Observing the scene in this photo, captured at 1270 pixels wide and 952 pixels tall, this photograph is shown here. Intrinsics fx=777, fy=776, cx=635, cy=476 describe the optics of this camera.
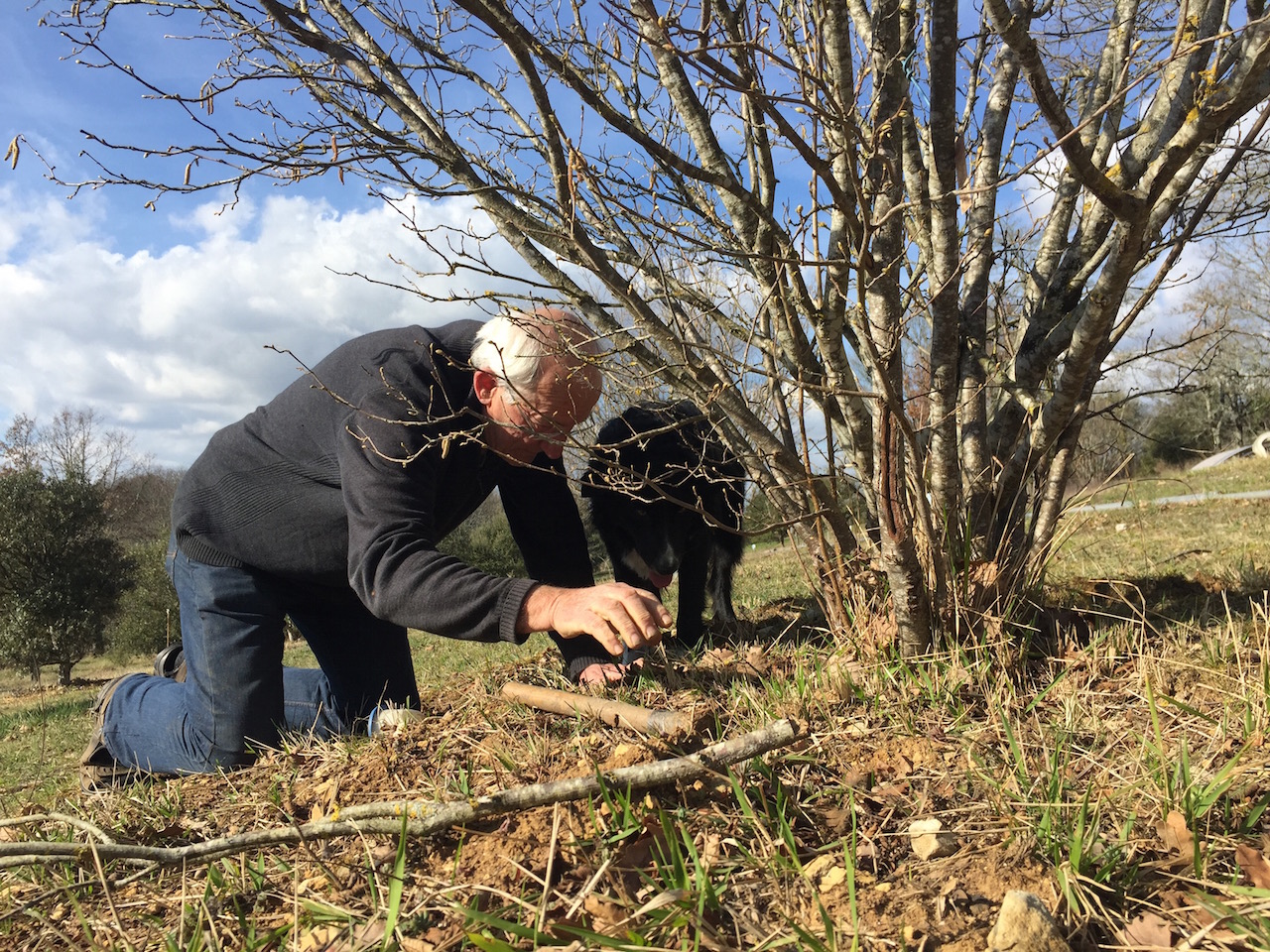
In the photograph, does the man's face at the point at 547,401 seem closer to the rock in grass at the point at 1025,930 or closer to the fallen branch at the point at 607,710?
the fallen branch at the point at 607,710

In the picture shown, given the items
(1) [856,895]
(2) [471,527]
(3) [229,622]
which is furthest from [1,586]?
(1) [856,895]

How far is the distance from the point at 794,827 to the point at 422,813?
75cm

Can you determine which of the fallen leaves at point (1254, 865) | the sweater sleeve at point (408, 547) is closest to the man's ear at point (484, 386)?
the sweater sleeve at point (408, 547)

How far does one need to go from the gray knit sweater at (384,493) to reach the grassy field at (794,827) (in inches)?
18.7

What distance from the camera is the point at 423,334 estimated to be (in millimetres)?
2871

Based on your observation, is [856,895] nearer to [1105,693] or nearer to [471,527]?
[1105,693]

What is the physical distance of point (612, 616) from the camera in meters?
1.96

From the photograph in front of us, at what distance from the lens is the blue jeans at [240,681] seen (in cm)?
300

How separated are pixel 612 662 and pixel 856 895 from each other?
6.38 ft

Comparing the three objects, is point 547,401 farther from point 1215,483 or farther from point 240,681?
point 1215,483

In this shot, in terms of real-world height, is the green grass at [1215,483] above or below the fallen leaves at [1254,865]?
below

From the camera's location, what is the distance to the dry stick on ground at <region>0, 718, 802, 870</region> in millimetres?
1527

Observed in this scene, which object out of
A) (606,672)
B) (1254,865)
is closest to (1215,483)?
(606,672)

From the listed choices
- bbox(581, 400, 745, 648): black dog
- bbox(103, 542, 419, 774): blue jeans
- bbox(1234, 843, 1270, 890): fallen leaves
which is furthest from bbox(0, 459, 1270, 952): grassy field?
bbox(581, 400, 745, 648): black dog
